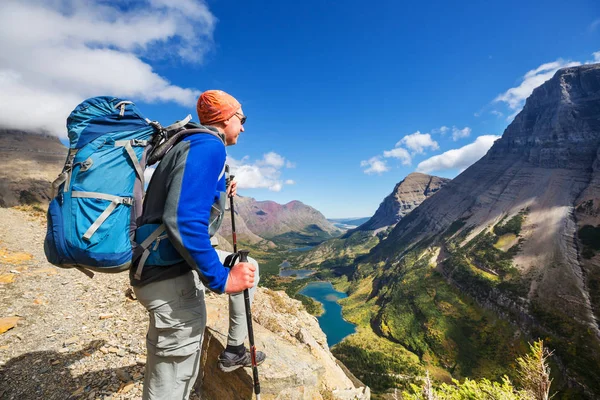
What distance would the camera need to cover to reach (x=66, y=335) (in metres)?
7.84

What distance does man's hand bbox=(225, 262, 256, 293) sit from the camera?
9.55 feet

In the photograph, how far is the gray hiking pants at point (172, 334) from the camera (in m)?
2.98

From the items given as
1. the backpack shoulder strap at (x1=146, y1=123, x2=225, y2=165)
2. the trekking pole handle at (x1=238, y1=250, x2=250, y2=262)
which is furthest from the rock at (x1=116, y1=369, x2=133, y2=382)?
the backpack shoulder strap at (x1=146, y1=123, x2=225, y2=165)

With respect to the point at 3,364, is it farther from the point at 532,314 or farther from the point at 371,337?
the point at 371,337

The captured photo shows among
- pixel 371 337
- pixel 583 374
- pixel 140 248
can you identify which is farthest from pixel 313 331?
pixel 371 337

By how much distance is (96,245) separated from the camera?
2.45m

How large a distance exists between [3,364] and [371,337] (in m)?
147

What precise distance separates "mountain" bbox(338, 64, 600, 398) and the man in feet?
383

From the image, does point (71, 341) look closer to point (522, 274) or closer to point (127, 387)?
point (127, 387)

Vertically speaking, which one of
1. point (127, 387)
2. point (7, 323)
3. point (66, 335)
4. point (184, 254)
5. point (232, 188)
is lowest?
point (127, 387)

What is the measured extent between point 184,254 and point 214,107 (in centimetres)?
195

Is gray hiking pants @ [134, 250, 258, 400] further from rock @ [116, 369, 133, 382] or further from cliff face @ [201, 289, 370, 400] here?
rock @ [116, 369, 133, 382]

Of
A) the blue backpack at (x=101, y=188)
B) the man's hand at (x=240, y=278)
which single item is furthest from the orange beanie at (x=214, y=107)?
the man's hand at (x=240, y=278)

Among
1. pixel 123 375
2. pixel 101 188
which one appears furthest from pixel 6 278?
pixel 101 188
